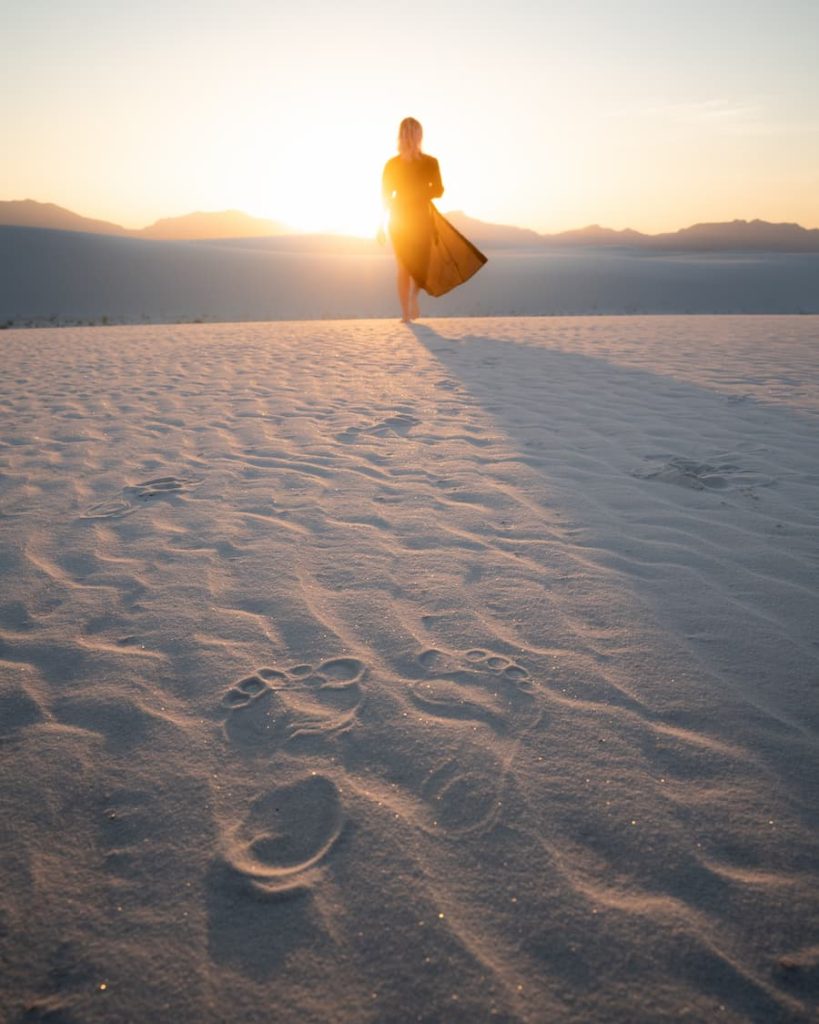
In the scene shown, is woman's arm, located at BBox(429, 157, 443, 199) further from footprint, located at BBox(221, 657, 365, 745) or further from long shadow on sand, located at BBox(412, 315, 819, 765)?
footprint, located at BBox(221, 657, 365, 745)

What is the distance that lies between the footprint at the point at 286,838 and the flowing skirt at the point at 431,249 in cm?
802

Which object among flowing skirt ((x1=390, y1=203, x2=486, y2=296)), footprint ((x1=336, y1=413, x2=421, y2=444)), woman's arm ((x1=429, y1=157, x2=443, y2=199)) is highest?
woman's arm ((x1=429, y1=157, x2=443, y2=199))

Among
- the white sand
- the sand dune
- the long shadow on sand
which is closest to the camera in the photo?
the white sand

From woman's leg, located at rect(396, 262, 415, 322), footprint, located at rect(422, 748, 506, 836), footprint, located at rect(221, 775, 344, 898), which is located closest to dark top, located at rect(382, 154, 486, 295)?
woman's leg, located at rect(396, 262, 415, 322)

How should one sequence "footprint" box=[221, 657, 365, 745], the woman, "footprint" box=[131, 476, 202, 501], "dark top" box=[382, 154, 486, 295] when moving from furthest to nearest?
"dark top" box=[382, 154, 486, 295]
the woman
"footprint" box=[131, 476, 202, 501]
"footprint" box=[221, 657, 365, 745]

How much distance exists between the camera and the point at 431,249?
8750 mm

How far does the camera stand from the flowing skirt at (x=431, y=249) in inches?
335

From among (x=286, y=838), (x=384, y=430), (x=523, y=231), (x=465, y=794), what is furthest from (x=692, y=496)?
(x=523, y=231)

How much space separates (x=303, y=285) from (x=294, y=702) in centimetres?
2326

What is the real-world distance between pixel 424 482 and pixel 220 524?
1.02 m

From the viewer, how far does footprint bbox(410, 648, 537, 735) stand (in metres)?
1.71

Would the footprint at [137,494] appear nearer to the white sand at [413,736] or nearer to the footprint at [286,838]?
the white sand at [413,736]

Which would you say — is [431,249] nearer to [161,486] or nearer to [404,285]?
[404,285]

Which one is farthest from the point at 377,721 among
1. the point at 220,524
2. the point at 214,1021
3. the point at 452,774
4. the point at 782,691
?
the point at 220,524
